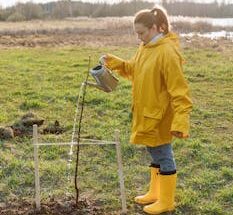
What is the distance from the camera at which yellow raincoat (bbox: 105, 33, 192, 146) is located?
3.78m

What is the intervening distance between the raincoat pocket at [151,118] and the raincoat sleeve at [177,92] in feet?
0.51

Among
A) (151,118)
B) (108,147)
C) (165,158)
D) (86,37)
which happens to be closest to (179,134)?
Result: (151,118)

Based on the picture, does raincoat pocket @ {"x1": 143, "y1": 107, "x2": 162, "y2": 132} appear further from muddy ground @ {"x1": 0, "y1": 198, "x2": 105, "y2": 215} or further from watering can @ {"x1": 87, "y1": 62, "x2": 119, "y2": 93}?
muddy ground @ {"x1": 0, "y1": 198, "x2": 105, "y2": 215}

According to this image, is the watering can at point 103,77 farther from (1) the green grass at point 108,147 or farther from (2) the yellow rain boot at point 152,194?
(1) the green grass at point 108,147

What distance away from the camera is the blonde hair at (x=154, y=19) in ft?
12.7

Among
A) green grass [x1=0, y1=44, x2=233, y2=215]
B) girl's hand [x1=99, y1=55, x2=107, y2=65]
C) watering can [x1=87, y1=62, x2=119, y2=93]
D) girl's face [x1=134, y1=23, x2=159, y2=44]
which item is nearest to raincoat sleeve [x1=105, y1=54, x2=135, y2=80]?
girl's hand [x1=99, y1=55, x2=107, y2=65]

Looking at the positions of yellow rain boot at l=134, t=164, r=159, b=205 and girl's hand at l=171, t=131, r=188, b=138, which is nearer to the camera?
girl's hand at l=171, t=131, r=188, b=138

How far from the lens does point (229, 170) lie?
5152 mm

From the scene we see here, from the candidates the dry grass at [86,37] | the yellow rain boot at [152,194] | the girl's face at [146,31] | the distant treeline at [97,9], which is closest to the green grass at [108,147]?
the yellow rain boot at [152,194]

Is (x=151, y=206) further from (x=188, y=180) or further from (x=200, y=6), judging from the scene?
(x=200, y=6)

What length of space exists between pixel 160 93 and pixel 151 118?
196 millimetres

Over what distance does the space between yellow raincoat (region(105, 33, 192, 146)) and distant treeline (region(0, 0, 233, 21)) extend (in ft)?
88.4

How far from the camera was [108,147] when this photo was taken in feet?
19.1

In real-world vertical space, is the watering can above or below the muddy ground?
above
